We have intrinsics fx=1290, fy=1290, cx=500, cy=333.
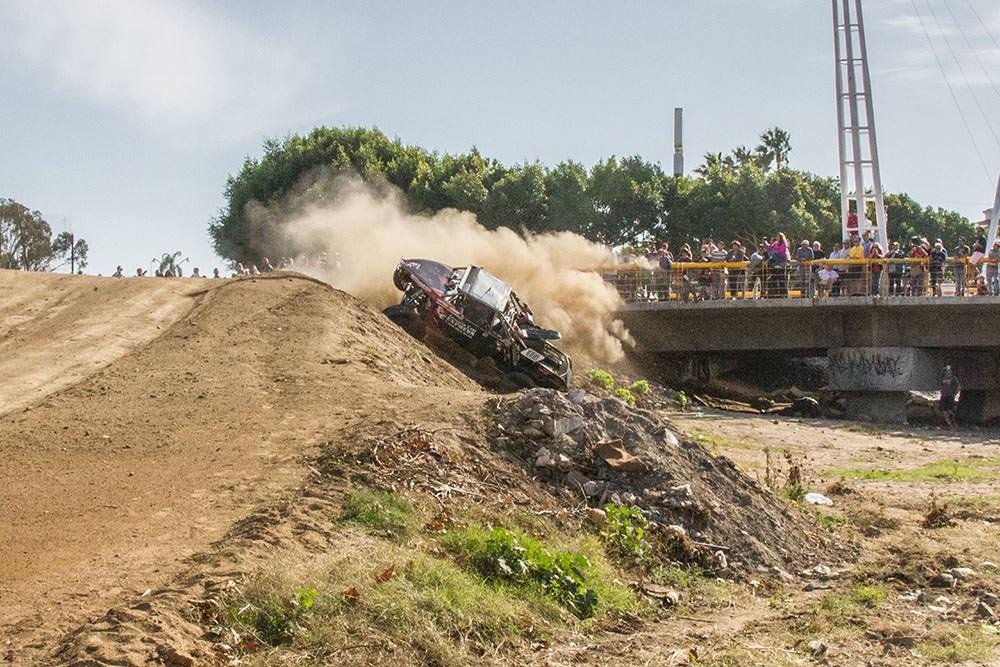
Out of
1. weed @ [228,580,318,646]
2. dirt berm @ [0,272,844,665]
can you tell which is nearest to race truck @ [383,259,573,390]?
dirt berm @ [0,272,844,665]

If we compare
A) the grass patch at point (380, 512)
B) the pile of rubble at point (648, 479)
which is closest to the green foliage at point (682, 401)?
the pile of rubble at point (648, 479)

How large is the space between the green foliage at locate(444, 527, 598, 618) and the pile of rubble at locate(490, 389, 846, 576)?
170 cm

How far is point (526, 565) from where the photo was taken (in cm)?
1090

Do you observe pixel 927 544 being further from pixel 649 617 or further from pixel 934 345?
pixel 934 345

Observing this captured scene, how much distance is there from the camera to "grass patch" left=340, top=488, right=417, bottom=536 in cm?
1120

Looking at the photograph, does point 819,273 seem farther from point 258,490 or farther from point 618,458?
point 258,490

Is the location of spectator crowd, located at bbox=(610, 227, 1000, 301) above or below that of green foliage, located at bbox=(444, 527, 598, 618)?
above

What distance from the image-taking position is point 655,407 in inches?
1095

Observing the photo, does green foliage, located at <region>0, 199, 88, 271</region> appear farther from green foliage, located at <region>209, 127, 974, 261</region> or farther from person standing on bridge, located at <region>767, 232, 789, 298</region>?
person standing on bridge, located at <region>767, 232, 789, 298</region>

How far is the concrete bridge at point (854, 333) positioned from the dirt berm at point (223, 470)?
47.4 feet

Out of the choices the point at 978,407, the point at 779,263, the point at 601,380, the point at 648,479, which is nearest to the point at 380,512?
the point at 648,479

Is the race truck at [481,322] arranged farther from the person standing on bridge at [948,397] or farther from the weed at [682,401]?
the person standing on bridge at [948,397]

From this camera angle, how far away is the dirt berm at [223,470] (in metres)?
9.18

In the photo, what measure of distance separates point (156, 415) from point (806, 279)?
71.2 ft
